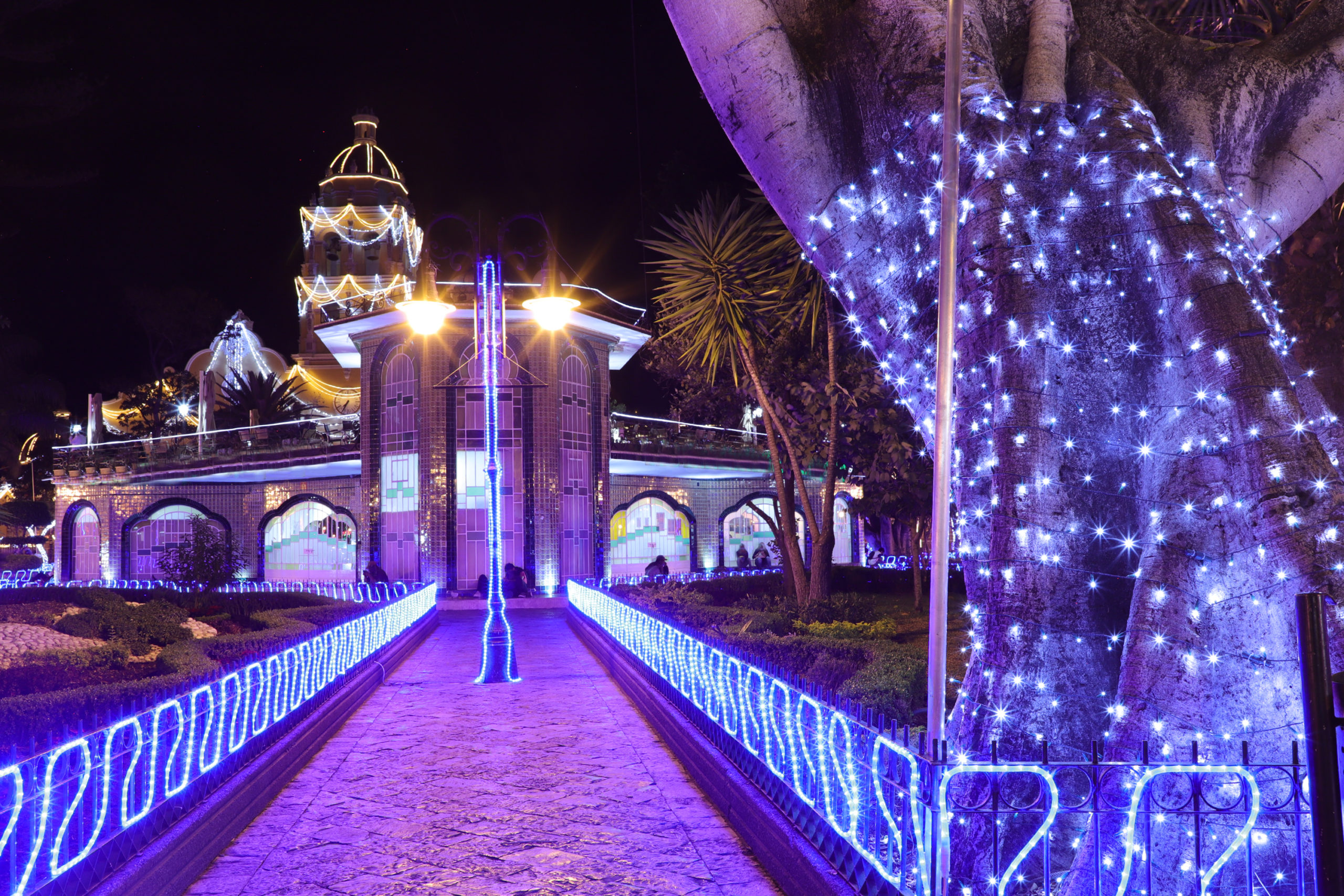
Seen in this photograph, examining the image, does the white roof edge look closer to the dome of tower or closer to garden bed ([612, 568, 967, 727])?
garden bed ([612, 568, 967, 727])

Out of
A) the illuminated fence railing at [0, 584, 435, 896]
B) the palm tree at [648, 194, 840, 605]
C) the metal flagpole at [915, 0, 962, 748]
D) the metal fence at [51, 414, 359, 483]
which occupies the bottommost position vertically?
the illuminated fence railing at [0, 584, 435, 896]

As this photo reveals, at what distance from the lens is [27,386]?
98.9 ft

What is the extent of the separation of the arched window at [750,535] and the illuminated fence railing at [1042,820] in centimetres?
3358

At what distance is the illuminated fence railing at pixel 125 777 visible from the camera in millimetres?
4246

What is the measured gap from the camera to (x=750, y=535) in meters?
40.5

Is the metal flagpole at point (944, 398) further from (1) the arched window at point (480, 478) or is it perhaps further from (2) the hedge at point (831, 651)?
(1) the arched window at point (480, 478)

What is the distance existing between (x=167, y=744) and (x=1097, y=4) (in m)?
7.23

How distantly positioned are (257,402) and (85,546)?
8244 mm

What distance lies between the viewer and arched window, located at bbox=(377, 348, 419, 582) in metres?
29.5

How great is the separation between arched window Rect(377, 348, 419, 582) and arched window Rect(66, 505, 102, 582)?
1452 centimetres

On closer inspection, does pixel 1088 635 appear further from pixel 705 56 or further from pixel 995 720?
pixel 705 56

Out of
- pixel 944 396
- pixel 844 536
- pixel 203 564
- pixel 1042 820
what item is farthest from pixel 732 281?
pixel 844 536

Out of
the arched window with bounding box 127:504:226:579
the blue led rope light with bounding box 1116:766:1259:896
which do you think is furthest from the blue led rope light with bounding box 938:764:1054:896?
the arched window with bounding box 127:504:226:579

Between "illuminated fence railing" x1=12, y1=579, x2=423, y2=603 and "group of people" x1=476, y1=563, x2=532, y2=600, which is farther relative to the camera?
"group of people" x1=476, y1=563, x2=532, y2=600
